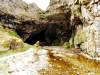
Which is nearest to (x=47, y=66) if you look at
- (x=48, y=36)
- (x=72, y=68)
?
(x=72, y=68)

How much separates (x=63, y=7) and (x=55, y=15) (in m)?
3.25

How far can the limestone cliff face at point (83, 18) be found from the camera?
1926 centimetres

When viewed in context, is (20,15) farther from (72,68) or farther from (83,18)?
(72,68)

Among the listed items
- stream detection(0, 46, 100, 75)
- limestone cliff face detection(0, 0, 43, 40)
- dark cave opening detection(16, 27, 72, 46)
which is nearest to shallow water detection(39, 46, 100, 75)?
stream detection(0, 46, 100, 75)

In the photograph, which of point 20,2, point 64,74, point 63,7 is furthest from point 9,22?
point 64,74

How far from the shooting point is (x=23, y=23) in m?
38.8

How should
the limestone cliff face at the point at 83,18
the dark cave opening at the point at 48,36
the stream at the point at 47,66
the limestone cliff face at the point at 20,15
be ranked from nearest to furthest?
the stream at the point at 47,66 → the limestone cliff face at the point at 83,18 → the limestone cliff face at the point at 20,15 → the dark cave opening at the point at 48,36

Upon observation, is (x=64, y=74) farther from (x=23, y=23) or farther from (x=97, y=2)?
(x=23, y=23)

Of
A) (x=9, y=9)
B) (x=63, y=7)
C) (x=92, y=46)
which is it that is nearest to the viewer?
(x=92, y=46)

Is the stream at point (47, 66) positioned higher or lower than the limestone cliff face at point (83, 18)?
lower

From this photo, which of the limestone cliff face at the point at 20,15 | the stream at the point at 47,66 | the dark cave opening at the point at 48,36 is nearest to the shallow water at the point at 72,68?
the stream at the point at 47,66

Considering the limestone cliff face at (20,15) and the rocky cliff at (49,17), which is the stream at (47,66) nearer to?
the rocky cliff at (49,17)

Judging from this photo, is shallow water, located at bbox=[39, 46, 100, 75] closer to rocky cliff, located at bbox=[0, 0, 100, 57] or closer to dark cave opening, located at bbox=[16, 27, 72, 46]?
rocky cliff, located at bbox=[0, 0, 100, 57]

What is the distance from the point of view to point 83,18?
27328 mm
